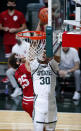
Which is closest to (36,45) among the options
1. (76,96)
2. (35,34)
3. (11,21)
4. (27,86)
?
(35,34)

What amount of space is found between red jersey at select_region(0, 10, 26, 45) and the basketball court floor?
166 cm

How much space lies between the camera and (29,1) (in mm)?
11609

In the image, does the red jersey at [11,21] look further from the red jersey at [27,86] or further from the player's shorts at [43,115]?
the player's shorts at [43,115]

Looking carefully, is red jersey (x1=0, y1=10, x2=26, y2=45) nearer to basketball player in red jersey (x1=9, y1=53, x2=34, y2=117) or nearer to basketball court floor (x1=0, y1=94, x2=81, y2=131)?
basketball court floor (x1=0, y1=94, x2=81, y2=131)

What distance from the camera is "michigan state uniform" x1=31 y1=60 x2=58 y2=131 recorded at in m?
5.42

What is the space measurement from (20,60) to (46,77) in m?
1.19

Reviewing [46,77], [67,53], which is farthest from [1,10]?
[46,77]

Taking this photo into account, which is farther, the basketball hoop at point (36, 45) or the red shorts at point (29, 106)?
the red shorts at point (29, 106)

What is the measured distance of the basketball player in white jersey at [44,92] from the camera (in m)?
5.42

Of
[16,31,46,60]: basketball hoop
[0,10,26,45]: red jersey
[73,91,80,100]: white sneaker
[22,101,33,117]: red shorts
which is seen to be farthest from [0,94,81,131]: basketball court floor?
[16,31,46,60]: basketball hoop

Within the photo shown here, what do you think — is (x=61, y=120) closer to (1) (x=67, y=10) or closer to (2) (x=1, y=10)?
(1) (x=67, y=10)

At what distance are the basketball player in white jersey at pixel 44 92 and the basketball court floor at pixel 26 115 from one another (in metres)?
1.52

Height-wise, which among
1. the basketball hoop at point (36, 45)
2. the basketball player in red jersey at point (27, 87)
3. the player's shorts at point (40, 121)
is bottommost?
the player's shorts at point (40, 121)

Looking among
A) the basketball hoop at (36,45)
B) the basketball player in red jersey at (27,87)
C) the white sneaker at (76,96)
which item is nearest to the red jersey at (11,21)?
the white sneaker at (76,96)
